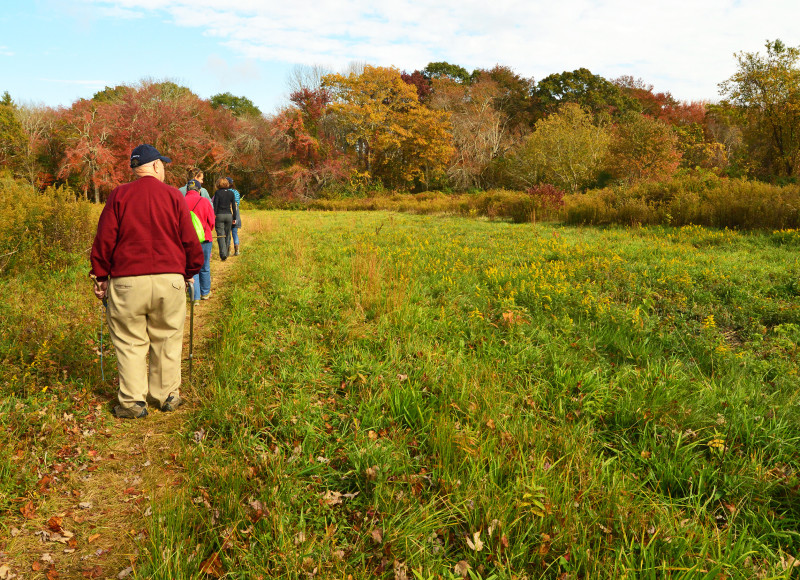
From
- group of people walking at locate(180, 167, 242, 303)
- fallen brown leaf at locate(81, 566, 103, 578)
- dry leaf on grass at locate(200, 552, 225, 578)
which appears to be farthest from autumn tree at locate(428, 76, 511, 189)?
fallen brown leaf at locate(81, 566, 103, 578)

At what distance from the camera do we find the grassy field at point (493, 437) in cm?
261

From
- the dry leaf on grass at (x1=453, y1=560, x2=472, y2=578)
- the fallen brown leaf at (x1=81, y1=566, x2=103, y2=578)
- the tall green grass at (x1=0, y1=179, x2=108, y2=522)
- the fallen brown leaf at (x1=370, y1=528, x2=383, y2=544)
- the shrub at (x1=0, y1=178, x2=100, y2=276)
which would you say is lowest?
the fallen brown leaf at (x1=81, y1=566, x2=103, y2=578)

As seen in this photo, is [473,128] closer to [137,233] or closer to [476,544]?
[137,233]

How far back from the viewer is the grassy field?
8.55 feet

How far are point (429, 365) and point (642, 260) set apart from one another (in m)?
6.33

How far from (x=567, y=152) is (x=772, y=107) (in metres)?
10.5

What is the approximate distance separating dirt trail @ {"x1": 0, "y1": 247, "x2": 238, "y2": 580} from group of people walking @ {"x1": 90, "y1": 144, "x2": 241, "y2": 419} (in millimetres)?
327

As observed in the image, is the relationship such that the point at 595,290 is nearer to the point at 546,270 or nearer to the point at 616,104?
the point at 546,270

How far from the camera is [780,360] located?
4793 millimetres

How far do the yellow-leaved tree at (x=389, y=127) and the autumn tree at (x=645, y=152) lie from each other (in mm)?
17038

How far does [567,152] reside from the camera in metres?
28.8

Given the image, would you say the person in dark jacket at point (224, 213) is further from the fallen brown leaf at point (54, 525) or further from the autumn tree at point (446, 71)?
the autumn tree at point (446, 71)

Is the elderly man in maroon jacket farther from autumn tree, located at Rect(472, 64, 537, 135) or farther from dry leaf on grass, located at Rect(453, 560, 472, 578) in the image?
autumn tree, located at Rect(472, 64, 537, 135)

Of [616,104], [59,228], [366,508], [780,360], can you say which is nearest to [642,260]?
[780,360]
